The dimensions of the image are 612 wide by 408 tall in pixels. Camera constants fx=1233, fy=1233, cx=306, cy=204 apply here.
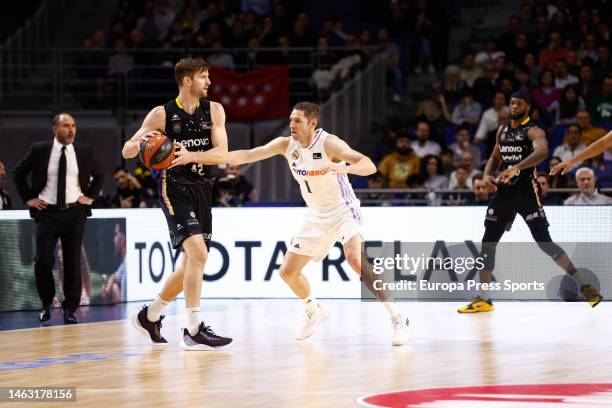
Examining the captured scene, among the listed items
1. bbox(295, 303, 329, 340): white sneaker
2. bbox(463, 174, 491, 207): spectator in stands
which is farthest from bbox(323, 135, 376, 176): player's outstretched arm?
bbox(463, 174, 491, 207): spectator in stands

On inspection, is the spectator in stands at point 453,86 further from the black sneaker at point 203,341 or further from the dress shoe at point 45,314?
the black sneaker at point 203,341

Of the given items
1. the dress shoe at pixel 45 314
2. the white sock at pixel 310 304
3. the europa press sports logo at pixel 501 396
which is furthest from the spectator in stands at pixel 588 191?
the europa press sports logo at pixel 501 396

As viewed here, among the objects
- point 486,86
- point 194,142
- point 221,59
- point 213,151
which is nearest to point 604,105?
point 486,86

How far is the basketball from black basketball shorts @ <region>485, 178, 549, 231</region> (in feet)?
15.0

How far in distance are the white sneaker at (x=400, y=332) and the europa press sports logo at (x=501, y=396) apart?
225 cm

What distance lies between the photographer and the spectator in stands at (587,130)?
1733cm

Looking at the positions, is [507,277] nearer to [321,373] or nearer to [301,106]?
[301,106]

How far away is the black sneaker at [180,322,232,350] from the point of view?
10.1m

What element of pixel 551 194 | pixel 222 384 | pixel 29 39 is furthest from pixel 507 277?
pixel 29 39

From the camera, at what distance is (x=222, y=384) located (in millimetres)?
8266

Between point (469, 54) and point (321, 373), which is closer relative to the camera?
point (321, 373)

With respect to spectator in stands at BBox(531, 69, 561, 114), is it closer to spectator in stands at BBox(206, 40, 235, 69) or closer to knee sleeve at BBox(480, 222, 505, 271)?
knee sleeve at BBox(480, 222, 505, 271)

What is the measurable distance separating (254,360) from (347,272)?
19.0ft

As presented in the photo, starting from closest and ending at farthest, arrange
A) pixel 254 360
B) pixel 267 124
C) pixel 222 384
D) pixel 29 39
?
1. pixel 222 384
2. pixel 254 360
3. pixel 267 124
4. pixel 29 39
